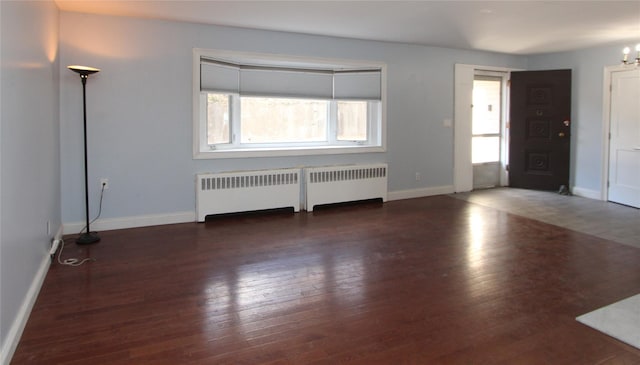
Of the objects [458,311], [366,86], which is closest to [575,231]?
[458,311]

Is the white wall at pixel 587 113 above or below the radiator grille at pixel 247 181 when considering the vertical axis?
above

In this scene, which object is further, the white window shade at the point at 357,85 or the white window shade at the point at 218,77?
the white window shade at the point at 357,85

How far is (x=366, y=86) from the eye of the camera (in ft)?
19.9

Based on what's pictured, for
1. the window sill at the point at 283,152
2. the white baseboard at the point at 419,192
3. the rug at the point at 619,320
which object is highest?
the window sill at the point at 283,152

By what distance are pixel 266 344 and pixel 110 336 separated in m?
0.88

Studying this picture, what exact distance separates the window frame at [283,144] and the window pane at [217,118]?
0.06m

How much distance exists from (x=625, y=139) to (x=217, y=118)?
18.6 feet

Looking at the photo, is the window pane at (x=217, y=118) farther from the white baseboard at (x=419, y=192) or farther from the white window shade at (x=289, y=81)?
the white baseboard at (x=419, y=192)

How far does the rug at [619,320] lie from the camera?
95.3 inches

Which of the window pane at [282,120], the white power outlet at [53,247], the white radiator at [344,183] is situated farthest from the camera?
the white radiator at [344,183]

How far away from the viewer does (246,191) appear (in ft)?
17.3

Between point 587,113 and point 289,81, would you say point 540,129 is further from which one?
point 289,81

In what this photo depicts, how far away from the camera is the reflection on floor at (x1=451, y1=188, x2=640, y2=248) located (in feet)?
15.5

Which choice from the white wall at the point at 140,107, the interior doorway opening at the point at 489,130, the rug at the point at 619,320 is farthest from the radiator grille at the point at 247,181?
the rug at the point at 619,320
